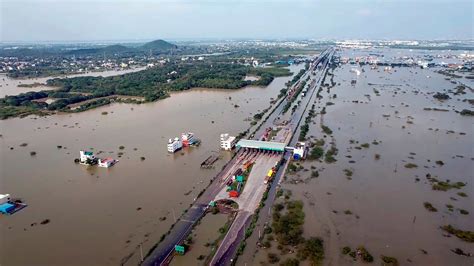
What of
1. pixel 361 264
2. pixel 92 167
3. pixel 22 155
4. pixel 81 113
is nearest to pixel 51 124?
pixel 81 113

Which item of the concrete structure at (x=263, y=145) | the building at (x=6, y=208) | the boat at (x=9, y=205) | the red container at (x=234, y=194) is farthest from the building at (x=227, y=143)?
the building at (x=6, y=208)

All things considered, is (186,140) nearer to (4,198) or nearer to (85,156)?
(85,156)

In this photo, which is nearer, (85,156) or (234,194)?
(234,194)

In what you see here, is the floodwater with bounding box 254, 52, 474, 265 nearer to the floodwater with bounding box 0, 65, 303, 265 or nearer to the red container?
the red container

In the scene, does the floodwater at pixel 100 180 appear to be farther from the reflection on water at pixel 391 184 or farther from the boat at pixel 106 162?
the reflection on water at pixel 391 184

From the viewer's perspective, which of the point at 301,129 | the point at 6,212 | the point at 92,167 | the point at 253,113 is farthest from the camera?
the point at 253,113

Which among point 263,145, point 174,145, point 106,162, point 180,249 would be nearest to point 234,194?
point 180,249

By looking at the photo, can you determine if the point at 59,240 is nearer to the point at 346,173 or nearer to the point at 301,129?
the point at 346,173
